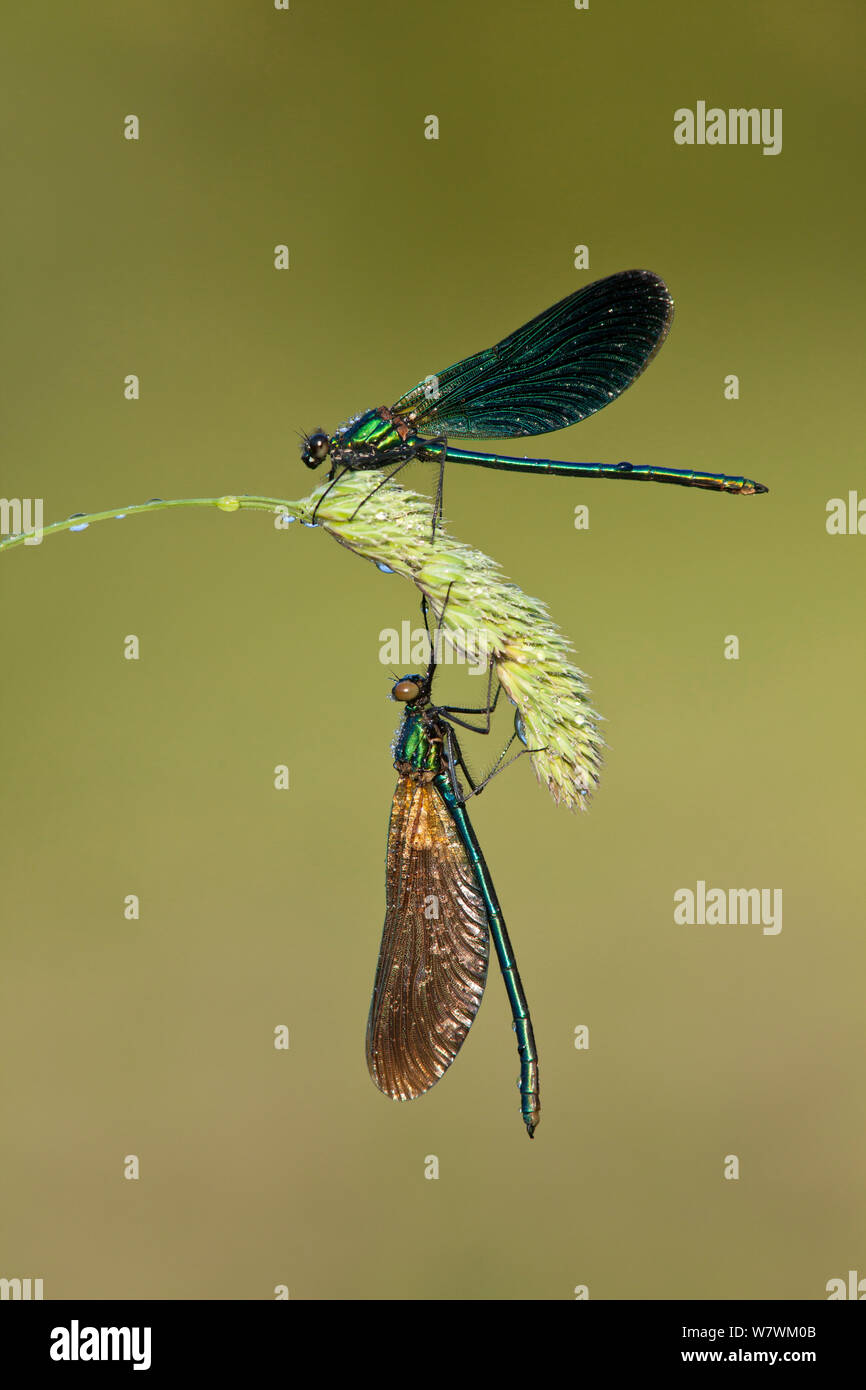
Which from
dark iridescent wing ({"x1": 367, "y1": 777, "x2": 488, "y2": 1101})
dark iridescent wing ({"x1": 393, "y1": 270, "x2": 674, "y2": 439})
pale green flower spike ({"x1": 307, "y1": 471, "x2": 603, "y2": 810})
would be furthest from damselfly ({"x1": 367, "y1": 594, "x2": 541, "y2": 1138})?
dark iridescent wing ({"x1": 393, "y1": 270, "x2": 674, "y2": 439})

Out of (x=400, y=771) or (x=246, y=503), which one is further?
(x=400, y=771)

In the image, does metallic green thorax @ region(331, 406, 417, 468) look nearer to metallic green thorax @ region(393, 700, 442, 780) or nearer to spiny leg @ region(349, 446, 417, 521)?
spiny leg @ region(349, 446, 417, 521)

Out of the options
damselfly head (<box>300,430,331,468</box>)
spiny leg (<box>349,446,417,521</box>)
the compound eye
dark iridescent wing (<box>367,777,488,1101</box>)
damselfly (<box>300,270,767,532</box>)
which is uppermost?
damselfly (<box>300,270,767,532</box>)

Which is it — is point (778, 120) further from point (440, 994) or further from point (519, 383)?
point (440, 994)

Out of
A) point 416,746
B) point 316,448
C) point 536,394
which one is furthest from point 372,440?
point 416,746

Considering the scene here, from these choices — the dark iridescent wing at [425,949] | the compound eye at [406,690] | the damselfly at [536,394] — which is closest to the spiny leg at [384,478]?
the damselfly at [536,394]

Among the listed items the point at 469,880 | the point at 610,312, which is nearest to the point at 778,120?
the point at 610,312

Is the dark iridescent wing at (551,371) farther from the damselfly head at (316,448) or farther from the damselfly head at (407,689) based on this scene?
the damselfly head at (407,689)
